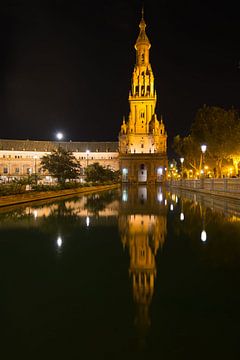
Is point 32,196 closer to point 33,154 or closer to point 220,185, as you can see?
point 220,185

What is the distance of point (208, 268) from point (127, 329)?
3182 mm

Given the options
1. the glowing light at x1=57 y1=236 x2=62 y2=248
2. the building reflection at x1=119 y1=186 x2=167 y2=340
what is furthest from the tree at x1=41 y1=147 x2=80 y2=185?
the glowing light at x1=57 y1=236 x2=62 y2=248

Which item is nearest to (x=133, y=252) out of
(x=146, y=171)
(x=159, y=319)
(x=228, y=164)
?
(x=159, y=319)

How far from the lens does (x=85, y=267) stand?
699cm

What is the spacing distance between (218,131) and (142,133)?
203 feet

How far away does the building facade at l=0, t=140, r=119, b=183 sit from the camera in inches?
4953

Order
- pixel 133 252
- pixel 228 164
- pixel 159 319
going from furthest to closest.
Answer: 1. pixel 228 164
2. pixel 133 252
3. pixel 159 319

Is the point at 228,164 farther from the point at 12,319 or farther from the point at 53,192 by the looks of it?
the point at 12,319

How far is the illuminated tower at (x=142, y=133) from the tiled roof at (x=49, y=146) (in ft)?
70.1

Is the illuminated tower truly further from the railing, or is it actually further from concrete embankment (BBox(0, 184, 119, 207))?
concrete embankment (BBox(0, 184, 119, 207))

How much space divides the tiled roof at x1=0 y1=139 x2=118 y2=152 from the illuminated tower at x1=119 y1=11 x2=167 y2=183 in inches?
841

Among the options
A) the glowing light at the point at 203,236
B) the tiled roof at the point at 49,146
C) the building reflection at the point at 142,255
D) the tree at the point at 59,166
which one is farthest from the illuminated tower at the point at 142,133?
the glowing light at the point at 203,236

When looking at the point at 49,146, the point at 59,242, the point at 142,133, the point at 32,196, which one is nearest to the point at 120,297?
the point at 59,242

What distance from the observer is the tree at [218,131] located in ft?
163
